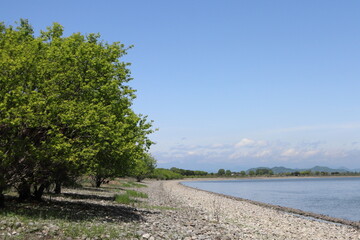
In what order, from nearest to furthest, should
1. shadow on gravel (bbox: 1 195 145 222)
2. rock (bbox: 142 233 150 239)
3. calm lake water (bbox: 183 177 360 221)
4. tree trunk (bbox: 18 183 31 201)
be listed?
rock (bbox: 142 233 150 239)
shadow on gravel (bbox: 1 195 145 222)
tree trunk (bbox: 18 183 31 201)
calm lake water (bbox: 183 177 360 221)

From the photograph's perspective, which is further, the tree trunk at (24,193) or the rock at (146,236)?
the tree trunk at (24,193)

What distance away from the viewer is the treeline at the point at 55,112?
731 inches

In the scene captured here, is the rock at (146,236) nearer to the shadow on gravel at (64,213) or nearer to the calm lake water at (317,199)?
the shadow on gravel at (64,213)

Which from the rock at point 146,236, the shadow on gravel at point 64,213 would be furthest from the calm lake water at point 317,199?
→ the rock at point 146,236

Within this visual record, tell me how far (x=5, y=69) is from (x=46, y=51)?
4.51 m

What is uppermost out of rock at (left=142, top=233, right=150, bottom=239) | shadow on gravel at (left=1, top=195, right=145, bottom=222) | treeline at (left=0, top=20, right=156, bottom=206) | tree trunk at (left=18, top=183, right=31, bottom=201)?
treeline at (left=0, top=20, right=156, bottom=206)

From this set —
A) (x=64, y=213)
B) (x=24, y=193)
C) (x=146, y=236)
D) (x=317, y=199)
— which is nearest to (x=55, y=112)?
(x=64, y=213)

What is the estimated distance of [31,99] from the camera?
18.5 metres

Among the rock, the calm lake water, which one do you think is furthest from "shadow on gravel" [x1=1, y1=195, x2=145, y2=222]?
the calm lake water

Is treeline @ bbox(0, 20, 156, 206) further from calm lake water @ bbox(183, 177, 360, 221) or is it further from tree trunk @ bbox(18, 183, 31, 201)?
calm lake water @ bbox(183, 177, 360, 221)

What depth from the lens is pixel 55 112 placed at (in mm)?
19844

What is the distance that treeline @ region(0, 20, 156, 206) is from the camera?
731 inches

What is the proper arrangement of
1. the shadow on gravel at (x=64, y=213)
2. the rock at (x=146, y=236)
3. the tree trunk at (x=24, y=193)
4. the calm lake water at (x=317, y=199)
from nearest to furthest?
1. the rock at (x=146, y=236)
2. the shadow on gravel at (x=64, y=213)
3. the tree trunk at (x=24, y=193)
4. the calm lake water at (x=317, y=199)

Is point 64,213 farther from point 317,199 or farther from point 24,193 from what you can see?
point 317,199
